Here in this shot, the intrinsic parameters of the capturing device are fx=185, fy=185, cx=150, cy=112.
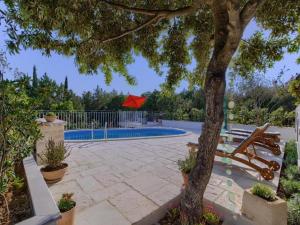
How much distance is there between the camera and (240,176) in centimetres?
435

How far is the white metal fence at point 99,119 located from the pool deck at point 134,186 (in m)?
3.94

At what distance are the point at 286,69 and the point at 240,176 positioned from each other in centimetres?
943

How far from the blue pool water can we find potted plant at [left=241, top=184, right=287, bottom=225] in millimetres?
9336

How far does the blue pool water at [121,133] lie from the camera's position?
10909mm

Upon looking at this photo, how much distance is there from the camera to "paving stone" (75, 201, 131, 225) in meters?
2.53

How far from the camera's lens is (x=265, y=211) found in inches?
94.0

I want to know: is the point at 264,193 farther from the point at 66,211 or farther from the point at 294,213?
the point at 66,211

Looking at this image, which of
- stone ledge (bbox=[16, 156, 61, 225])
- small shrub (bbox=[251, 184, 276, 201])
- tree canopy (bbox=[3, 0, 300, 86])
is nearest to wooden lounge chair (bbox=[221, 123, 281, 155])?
tree canopy (bbox=[3, 0, 300, 86])

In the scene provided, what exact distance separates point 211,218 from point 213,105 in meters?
1.56

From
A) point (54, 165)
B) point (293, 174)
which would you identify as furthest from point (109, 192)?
point (293, 174)

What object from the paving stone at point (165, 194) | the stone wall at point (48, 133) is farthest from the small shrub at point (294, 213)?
the stone wall at point (48, 133)

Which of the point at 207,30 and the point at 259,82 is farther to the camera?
the point at 259,82

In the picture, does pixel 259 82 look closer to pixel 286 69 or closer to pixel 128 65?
pixel 286 69

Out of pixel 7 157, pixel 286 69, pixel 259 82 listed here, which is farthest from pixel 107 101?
pixel 7 157
